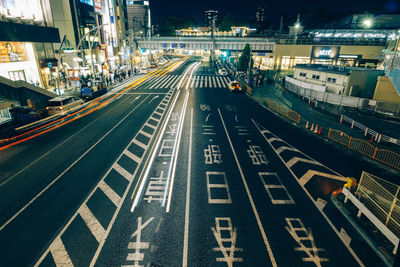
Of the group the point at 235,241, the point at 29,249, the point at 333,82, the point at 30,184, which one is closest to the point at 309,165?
the point at 235,241

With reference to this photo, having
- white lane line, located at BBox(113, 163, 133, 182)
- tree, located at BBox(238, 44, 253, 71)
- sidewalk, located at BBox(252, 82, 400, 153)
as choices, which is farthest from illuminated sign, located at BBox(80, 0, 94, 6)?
white lane line, located at BBox(113, 163, 133, 182)

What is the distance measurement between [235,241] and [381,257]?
16.0 ft

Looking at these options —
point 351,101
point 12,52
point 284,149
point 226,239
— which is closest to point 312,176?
point 284,149

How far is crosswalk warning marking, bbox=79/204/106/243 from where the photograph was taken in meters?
7.91

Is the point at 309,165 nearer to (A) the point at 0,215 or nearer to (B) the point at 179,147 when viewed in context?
(B) the point at 179,147

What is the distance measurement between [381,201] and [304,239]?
3.50 metres

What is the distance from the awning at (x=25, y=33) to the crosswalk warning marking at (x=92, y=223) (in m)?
29.0

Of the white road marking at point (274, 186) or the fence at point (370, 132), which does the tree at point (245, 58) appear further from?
the white road marking at point (274, 186)

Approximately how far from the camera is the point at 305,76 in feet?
112

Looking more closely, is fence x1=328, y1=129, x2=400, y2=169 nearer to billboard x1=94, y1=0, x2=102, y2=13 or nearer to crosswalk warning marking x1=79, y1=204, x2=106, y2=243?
crosswalk warning marking x1=79, y1=204, x2=106, y2=243

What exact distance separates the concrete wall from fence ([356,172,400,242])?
68.3 ft

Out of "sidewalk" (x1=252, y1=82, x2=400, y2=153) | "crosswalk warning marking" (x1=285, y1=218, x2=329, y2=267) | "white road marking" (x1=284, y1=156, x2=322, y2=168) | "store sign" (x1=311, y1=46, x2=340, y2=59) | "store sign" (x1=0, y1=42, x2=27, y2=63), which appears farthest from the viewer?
"store sign" (x1=311, y1=46, x2=340, y2=59)

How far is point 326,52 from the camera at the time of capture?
4453cm

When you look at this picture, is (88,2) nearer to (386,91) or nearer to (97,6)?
(97,6)
